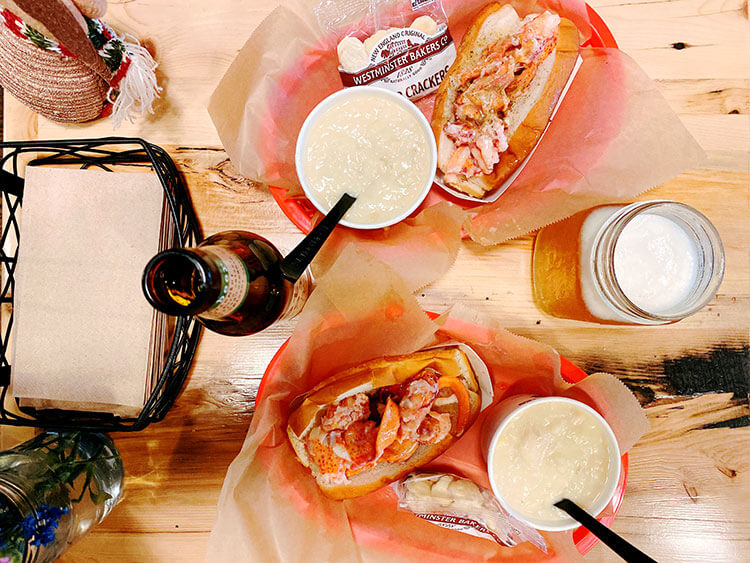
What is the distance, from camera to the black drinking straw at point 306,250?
29.0 inches

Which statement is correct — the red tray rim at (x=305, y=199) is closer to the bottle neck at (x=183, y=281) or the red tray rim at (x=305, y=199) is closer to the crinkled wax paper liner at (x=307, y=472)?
the crinkled wax paper liner at (x=307, y=472)

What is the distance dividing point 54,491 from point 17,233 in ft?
1.45

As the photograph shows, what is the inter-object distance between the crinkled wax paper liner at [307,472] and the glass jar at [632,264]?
0.12 m

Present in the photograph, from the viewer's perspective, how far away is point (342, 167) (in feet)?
2.86

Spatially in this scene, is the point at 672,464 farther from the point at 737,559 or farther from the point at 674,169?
the point at 674,169

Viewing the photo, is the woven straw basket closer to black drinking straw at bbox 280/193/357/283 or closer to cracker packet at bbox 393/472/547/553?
black drinking straw at bbox 280/193/357/283

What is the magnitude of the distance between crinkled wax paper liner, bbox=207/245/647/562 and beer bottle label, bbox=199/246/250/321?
13 centimetres

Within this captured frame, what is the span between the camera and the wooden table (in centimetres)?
96

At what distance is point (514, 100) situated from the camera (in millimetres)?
921

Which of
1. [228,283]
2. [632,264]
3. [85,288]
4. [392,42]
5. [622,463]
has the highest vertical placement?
[392,42]

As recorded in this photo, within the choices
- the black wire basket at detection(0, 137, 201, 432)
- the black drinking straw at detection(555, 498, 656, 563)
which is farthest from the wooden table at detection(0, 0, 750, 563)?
the black drinking straw at detection(555, 498, 656, 563)

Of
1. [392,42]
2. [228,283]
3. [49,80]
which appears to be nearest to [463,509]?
[228,283]

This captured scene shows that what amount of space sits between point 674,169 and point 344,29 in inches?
24.4

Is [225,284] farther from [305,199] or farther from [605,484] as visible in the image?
[605,484]
